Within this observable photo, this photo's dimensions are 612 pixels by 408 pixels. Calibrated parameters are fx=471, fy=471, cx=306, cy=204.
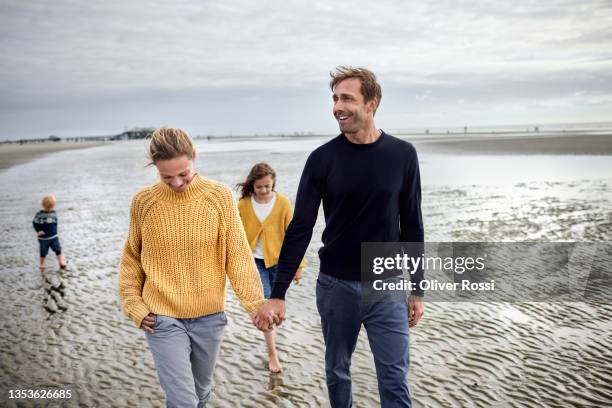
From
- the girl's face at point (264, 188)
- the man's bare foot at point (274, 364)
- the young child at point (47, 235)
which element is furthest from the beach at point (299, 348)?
the girl's face at point (264, 188)

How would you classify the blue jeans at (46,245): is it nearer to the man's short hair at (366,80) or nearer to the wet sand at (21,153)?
the man's short hair at (366,80)

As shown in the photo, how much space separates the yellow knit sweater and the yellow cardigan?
1.94m

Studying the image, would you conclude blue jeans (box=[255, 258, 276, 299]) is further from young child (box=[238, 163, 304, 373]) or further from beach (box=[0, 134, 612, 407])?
beach (box=[0, 134, 612, 407])

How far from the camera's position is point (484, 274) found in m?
7.96

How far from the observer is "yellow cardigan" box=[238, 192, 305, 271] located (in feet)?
17.2

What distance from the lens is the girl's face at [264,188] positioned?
5207 mm

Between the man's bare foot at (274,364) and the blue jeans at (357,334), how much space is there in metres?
1.56

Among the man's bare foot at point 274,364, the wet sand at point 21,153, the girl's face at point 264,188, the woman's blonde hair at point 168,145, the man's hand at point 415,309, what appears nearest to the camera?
the woman's blonde hair at point 168,145

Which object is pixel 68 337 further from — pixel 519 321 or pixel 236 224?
pixel 519 321

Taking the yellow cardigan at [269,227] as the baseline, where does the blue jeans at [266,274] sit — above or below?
below

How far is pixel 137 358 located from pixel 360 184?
363 cm

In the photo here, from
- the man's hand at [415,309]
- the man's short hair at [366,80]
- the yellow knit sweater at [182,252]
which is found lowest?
the man's hand at [415,309]

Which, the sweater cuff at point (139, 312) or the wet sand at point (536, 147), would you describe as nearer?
the sweater cuff at point (139, 312)

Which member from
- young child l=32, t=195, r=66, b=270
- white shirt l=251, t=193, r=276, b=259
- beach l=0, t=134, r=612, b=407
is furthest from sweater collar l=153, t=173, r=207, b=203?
young child l=32, t=195, r=66, b=270
